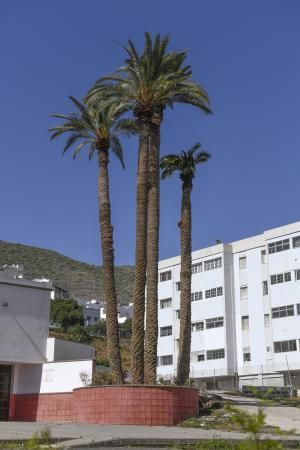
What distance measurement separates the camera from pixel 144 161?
94.4 ft

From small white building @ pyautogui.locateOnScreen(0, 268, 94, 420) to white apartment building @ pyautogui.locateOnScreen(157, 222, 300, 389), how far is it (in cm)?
2865

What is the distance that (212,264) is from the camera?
208 feet

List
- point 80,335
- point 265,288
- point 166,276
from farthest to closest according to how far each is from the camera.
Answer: point 80,335
point 166,276
point 265,288

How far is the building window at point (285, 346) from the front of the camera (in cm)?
5341

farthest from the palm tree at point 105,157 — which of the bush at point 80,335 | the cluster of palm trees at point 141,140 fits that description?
the bush at point 80,335

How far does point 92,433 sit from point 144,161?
44.3ft

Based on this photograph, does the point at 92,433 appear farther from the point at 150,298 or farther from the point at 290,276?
the point at 290,276

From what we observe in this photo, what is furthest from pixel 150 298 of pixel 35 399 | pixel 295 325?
pixel 295 325

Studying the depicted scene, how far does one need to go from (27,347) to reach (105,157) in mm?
9983

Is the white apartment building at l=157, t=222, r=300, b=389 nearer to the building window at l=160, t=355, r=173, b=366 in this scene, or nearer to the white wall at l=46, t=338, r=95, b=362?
the building window at l=160, t=355, r=173, b=366

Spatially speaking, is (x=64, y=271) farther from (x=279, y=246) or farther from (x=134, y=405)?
(x=134, y=405)

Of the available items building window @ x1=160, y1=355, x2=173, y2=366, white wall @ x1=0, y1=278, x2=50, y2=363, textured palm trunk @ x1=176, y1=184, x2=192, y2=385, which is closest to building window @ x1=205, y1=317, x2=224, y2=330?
building window @ x1=160, y1=355, x2=173, y2=366

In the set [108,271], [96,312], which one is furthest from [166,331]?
[96,312]

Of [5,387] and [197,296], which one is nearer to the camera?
[5,387]
